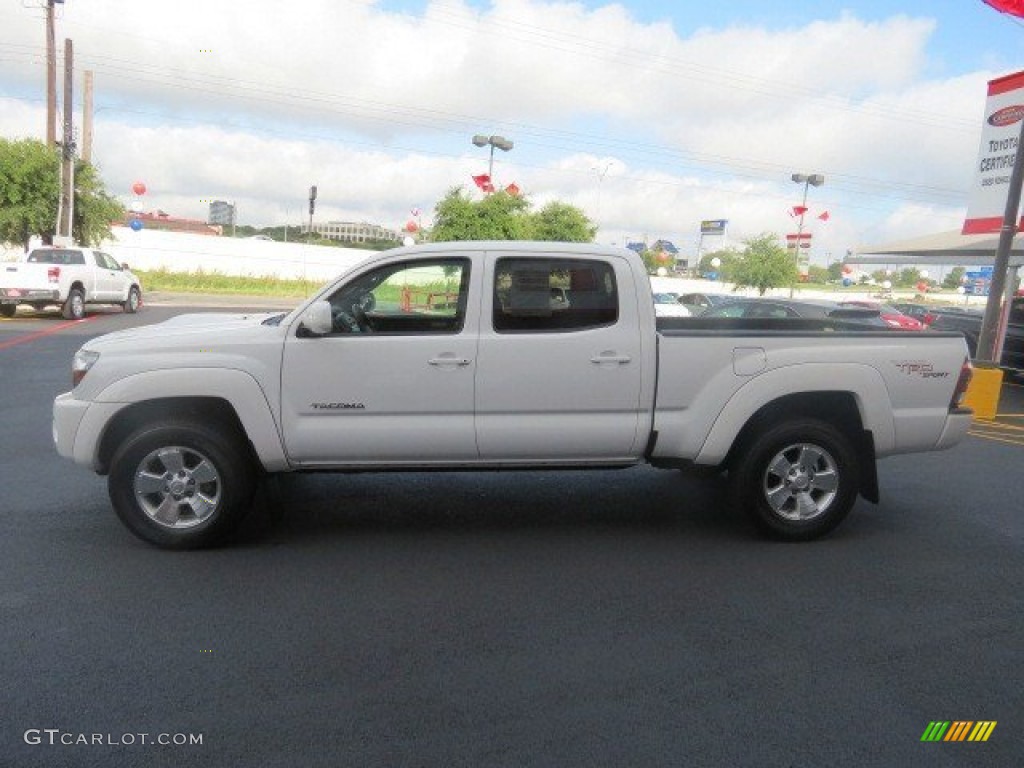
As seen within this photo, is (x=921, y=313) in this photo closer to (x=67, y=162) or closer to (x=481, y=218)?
(x=481, y=218)

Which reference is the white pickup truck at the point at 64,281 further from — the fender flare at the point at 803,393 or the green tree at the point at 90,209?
the fender flare at the point at 803,393

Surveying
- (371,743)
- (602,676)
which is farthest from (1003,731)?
(371,743)

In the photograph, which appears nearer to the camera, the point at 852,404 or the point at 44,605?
the point at 44,605

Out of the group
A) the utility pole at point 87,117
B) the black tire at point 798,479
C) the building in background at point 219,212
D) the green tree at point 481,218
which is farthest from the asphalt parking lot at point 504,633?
the building in background at point 219,212

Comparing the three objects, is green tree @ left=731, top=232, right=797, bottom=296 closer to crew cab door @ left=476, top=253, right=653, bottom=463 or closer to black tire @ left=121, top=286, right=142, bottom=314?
black tire @ left=121, top=286, right=142, bottom=314

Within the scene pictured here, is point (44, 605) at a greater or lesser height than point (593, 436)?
lesser

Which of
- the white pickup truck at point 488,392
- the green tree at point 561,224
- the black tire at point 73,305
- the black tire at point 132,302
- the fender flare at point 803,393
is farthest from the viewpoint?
the green tree at point 561,224

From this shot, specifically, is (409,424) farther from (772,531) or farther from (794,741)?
(794,741)

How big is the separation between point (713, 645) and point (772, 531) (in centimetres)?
175

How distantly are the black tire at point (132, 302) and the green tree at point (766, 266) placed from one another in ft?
107

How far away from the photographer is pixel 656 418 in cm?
554

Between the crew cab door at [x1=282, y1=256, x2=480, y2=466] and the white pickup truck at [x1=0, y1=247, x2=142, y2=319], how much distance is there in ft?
62.2

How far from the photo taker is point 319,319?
205 inches

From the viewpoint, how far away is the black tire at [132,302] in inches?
997
